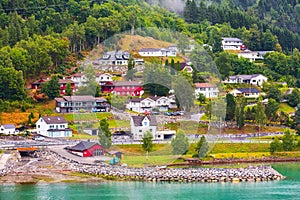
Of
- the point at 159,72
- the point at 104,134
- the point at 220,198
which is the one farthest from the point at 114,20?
the point at 220,198

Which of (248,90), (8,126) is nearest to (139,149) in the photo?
(8,126)

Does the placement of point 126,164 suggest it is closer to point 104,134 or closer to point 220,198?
point 104,134

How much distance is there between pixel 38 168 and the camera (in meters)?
31.2

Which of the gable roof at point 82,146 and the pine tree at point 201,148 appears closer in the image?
the gable roof at point 82,146

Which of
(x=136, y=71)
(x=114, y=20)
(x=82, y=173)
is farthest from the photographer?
(x=114, y=20)

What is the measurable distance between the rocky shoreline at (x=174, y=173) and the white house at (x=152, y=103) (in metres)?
7.37

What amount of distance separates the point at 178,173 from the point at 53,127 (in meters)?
8.68

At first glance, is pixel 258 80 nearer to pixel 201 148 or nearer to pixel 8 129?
pixel 201 148

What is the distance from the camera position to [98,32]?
46719 mm

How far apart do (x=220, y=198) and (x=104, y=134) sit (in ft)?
25.1

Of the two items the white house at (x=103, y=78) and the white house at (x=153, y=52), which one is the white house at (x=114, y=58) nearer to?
the white house at (x=103, y=78)

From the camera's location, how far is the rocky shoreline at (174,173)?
30219mm

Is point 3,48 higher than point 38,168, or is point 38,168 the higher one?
point 3,48

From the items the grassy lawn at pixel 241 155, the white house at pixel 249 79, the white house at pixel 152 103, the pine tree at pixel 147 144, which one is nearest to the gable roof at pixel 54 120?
the white house at pixel 152 103
